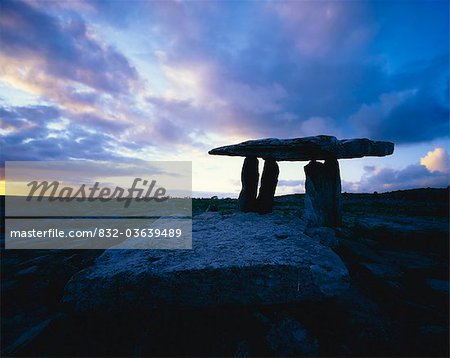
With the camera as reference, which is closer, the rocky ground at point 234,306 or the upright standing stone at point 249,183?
the rocky ground at point 234,306

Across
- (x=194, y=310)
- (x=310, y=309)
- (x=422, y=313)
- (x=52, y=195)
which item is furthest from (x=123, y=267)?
(x=52, y=195)

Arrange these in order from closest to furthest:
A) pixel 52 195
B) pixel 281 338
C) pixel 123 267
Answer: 1. pixel 281 338
2. pixel 123 267
3. pixel 52 195

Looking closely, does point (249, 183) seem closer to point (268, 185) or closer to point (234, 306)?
point (268, 185)

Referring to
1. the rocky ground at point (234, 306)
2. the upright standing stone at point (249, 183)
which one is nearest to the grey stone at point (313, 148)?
the upright standing stone at point (249, 183)

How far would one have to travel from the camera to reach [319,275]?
4.04 meters

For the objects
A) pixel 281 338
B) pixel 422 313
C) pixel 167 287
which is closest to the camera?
pixel 281 338

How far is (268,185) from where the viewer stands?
9773 mm

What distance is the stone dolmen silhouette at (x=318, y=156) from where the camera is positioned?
7.34 m

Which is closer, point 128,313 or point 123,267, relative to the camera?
point 128,313

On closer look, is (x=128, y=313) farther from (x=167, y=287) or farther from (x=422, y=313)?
(x=422, y=313)

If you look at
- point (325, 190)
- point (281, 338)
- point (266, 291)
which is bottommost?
point (281, 338)

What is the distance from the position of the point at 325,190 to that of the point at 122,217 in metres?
10.1

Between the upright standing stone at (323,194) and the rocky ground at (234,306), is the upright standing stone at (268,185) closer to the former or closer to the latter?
the upright standing stone at (323,194)

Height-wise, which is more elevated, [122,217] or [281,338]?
[122,217]
